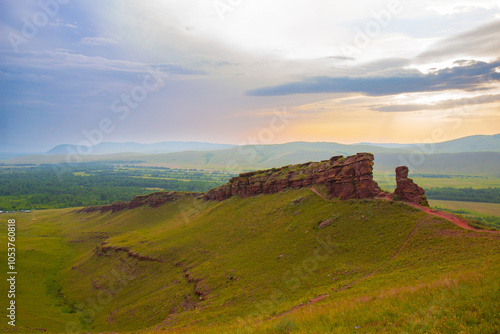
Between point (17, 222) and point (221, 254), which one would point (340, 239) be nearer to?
point (221, 254)

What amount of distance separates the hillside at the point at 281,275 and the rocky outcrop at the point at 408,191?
243 cm

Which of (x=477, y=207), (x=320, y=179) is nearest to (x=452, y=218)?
(x=320, y=179)

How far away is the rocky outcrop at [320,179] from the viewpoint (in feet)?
152

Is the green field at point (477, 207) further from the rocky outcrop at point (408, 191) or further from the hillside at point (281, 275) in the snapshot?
the hillside at point (281, 275)

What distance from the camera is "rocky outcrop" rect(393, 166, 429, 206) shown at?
4116 cm

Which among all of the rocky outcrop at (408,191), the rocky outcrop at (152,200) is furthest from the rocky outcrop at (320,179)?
the rocky outcrop at (152,200)

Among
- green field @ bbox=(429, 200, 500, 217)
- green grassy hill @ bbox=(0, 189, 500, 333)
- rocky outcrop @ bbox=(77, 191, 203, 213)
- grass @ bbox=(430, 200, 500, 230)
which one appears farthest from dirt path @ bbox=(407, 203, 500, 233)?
green field @ bbox=(429, 200, 500, 217)

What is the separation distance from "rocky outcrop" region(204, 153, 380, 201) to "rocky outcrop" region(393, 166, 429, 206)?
15.2 ft

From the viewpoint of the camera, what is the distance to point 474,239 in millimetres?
27609

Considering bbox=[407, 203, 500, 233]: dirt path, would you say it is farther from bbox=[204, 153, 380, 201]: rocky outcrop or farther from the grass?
the grass

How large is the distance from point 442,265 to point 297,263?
1847 centimetres

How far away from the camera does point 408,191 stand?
136 ft

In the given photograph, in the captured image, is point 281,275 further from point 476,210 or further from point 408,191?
point 476,210

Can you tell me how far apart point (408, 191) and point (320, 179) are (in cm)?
1904
